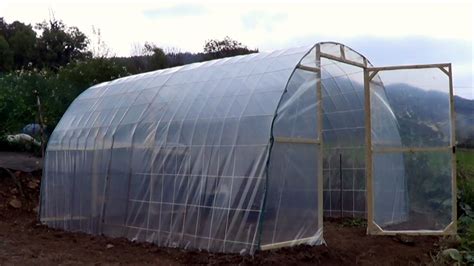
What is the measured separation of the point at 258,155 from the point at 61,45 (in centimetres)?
2483

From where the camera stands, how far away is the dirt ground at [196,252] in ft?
22.5

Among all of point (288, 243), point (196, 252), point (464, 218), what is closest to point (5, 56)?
point (196, 252)

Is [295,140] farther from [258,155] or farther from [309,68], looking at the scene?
[309,68]

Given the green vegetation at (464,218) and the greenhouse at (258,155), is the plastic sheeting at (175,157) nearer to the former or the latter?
the greenhouse at (258,155)

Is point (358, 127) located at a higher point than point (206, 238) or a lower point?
higher

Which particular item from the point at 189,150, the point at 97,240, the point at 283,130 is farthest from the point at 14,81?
the point at 283,130

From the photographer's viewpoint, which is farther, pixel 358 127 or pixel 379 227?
pixel 358 127

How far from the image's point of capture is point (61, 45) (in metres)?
29.2

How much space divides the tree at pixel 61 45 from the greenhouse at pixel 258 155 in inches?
785

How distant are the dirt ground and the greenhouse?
234mm

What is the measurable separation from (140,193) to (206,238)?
175 cm

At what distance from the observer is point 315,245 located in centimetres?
734

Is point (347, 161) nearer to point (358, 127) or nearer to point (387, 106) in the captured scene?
point (358, 127)

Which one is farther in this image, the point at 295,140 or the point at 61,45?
the point at 61,45
